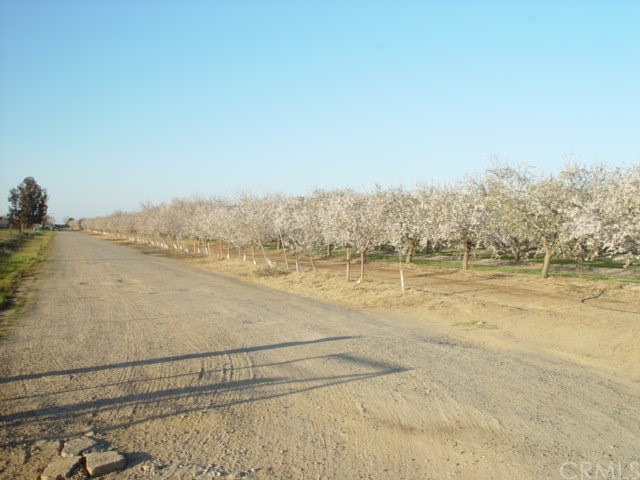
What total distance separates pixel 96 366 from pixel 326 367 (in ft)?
14.2

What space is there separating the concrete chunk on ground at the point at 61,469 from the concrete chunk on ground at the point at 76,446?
117 mm

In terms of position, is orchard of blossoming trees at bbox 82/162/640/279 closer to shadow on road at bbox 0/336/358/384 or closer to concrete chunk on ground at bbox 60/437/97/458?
shadow on road at bbox 0/336/358/384

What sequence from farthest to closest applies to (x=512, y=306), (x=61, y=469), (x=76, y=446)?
1. (x=512, y=306)
2. (x=76, y=446)
3. (x=61, y=469)

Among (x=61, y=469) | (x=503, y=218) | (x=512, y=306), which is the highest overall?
(x=503, y=218)

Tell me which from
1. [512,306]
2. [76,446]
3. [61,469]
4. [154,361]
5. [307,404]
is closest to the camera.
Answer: [61,469]

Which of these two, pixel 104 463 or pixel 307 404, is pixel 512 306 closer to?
pixel 307 404

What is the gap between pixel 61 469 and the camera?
5434mm

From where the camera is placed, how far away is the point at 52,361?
999cm

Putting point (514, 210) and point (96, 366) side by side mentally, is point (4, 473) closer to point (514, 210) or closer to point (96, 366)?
point (96, 366)

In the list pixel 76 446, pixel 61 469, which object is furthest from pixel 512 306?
pixel 61 469

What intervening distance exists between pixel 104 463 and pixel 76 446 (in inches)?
28.3

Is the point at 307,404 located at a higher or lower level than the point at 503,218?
lower

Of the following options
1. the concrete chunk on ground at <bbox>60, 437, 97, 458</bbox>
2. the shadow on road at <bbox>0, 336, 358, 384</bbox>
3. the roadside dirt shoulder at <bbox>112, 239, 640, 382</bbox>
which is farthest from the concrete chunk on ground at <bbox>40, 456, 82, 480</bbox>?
the roadside dirt shoulder at <bbox>112, 239, 640, 382</bbox>

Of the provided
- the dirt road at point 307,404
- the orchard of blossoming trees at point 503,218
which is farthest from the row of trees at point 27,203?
the dirt road at point 307,404
